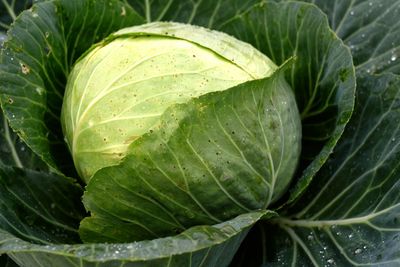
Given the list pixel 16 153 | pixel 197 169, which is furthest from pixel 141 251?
pixel 16 153

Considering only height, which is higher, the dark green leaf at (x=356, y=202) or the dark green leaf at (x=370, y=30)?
the dark green leaf at (x=370, y=30)

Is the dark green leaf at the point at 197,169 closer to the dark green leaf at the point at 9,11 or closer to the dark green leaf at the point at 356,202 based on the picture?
the dark green leaf at the point at 356,202

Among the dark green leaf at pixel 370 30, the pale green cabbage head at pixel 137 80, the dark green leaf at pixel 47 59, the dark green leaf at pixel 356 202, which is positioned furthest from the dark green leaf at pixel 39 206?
the dark green leaf at pixel 370 30

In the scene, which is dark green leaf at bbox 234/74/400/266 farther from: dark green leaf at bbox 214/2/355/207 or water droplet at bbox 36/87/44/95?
water droplet at bbox 36/87/44/95

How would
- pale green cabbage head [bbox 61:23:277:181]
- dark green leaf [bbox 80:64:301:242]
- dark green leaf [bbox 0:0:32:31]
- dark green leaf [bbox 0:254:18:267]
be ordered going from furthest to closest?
dark green leaf [bbox 0:0:32:31]
dark green leaf [bbox 0:254:18:267]
pale green cabbage head [bbox 61:23:277:181]
dark green leaf [bbox 80:64:301:242]

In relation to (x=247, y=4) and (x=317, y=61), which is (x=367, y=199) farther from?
(x=247, y=4)

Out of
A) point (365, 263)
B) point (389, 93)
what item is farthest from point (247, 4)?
point (365, 263)

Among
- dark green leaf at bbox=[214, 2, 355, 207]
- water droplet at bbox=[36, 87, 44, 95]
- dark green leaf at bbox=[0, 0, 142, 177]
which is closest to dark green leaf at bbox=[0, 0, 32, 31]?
dark green leaf at bbox=[0, 0, 142, 177]

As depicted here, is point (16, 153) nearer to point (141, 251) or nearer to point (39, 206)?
point (39, 206)
